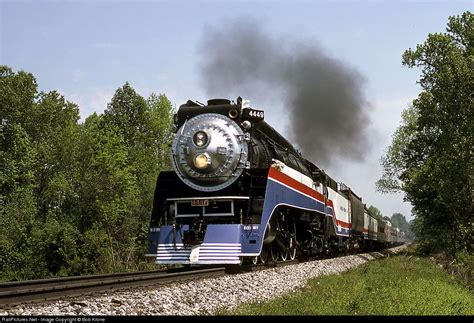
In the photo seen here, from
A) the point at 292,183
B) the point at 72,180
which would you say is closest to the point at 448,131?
the point at 292,183

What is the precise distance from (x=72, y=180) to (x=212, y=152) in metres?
33.2

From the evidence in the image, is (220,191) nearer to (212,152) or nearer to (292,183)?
(212,152)

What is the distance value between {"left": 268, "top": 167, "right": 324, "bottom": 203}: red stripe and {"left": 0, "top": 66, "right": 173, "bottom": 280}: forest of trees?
461 inches

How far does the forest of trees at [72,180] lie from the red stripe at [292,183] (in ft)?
38.4

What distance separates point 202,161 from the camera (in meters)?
13.1

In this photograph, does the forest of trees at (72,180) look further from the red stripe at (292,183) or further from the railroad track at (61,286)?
Answer: the railroad track at (61,286)

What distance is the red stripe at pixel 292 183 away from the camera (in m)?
13.5

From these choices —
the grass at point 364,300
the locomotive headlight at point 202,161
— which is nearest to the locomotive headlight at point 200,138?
the locomotive headlight at point 202,161

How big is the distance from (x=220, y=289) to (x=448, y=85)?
19194 mm

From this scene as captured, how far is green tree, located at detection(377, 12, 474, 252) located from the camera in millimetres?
24438

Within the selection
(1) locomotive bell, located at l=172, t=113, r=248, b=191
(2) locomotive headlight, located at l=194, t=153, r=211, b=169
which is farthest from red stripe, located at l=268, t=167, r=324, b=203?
(2) locomotive headlight, located at l=194, t=153, r=211, b=169

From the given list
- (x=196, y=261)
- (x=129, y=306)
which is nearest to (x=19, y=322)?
(x=129, y=306)

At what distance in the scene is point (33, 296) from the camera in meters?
8.22

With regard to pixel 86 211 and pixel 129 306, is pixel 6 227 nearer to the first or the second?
pixel 86 211
